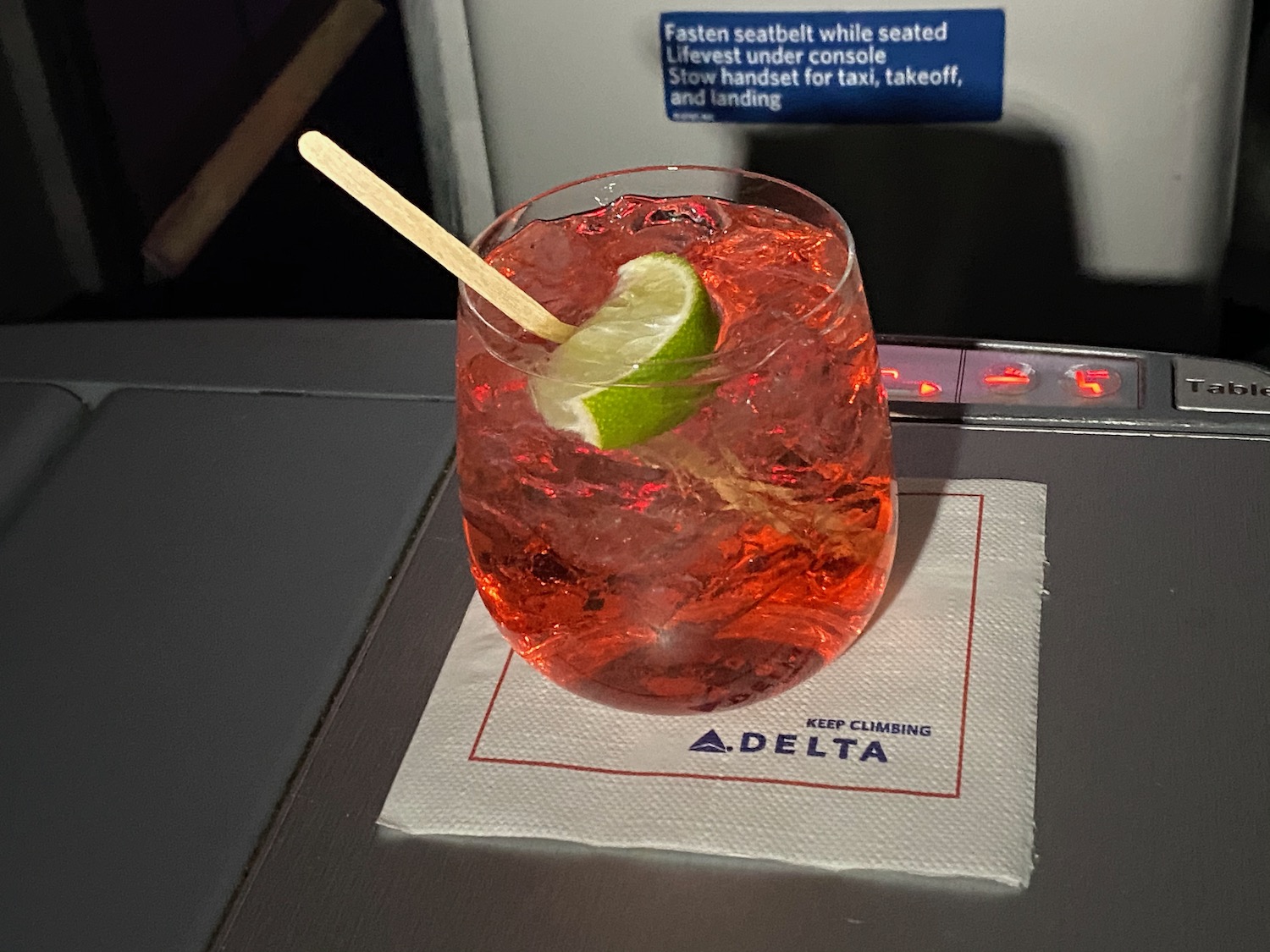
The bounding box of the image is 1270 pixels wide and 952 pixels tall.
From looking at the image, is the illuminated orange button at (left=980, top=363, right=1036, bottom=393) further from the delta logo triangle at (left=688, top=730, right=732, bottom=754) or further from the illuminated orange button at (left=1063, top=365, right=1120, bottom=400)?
the delta logo triangle at (left=688, top=730, right=732, bottom=754)

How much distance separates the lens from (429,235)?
20.0 inches

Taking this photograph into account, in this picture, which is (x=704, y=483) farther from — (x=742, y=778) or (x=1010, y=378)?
(x=1010, y=378)

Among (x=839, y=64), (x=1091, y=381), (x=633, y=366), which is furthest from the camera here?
(x=839, y=64)

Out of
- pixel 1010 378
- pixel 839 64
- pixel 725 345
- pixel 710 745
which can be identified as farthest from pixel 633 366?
pixel 839 64

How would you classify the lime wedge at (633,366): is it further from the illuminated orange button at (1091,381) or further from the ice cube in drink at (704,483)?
the illuminated orange button at (1091,381)

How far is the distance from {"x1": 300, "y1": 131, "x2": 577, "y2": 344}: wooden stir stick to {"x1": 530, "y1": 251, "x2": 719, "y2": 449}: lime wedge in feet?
Result: 0.05

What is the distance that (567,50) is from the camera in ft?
3.59

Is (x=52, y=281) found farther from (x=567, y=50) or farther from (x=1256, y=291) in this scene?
(x=1256, y=291)

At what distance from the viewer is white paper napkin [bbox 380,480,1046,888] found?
534mm

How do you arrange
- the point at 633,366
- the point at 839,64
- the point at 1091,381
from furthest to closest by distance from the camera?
the point at 839,64
the point at 1091,381
the point at 633,366

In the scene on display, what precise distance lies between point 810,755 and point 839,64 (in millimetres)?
619

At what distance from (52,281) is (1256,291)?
108 centimetres

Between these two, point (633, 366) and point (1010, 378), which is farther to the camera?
point (1010, 378)

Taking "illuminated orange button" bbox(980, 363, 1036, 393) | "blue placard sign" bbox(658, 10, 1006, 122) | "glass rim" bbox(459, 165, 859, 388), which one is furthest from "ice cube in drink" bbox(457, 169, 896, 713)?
"blue placard sign" bbox(658, 10, 1006, 122)
